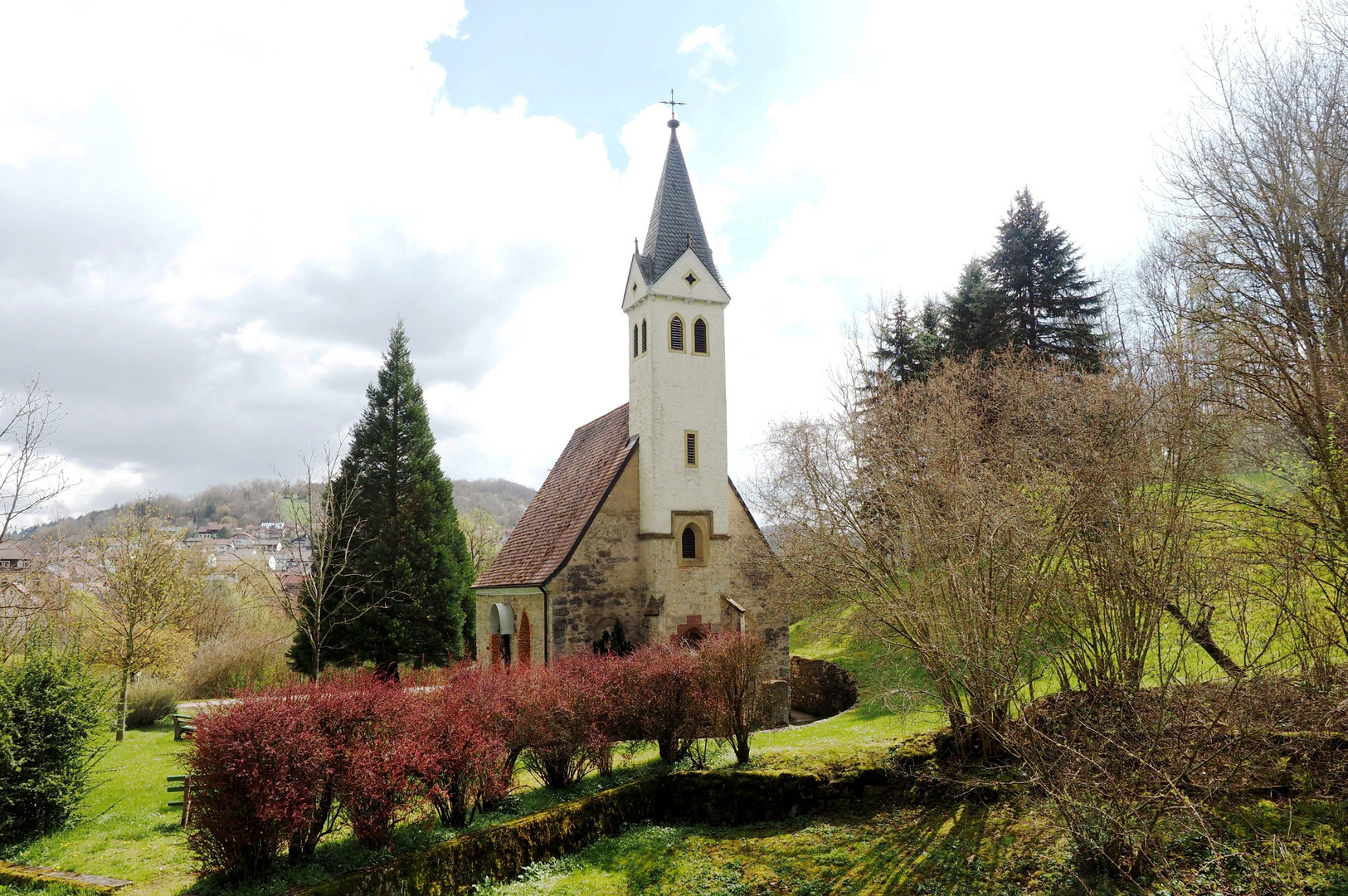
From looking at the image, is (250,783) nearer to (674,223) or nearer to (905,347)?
(674,223)

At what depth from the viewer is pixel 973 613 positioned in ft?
32.2

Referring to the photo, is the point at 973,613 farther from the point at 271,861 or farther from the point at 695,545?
the point at 695,545

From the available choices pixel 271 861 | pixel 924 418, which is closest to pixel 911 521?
pixel 924 418

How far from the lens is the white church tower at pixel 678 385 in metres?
20.3

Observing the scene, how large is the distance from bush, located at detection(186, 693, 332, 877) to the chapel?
1091cm

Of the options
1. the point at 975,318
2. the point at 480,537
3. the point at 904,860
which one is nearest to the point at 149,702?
the point at 904,860

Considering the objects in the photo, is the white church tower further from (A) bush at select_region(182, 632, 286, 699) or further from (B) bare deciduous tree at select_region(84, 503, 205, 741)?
(B) bare deciduous tree at select_region(84, 503, 205, 741)

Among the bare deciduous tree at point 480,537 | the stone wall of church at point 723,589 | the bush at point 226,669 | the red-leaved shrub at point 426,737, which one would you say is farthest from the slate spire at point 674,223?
the bare deciduous tree at point 480,537

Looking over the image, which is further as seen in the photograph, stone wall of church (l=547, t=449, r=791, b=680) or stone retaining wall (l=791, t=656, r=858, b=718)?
stone retaining wall (l=791, t=656, r=858, b=718)

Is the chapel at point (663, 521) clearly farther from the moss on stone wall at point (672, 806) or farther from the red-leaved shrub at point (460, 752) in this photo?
the red-leaved shrub at point (460, 752)

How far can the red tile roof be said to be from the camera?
2038cm

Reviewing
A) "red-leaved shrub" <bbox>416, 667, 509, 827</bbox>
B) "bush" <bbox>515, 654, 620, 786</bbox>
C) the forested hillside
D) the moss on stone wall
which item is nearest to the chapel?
"bush" <bbox>515, 654, 620, 786</bbox>

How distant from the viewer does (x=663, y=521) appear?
65.7ft

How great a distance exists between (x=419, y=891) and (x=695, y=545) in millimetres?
12770
